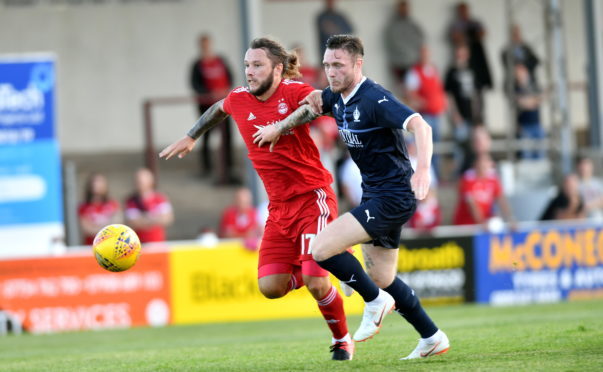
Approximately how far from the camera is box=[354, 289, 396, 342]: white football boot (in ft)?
24.8

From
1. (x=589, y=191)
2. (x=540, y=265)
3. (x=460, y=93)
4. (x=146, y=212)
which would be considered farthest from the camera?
(x=460, y=93)

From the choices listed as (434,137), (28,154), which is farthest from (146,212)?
(434,137)

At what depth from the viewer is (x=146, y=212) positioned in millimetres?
15156

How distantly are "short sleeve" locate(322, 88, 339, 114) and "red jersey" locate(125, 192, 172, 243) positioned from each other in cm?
778

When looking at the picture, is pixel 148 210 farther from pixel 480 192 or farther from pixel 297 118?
pixel 297 118

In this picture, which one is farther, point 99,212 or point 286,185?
point 99,212

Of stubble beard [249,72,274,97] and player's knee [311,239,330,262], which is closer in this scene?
player's knee [311,239,330,262]

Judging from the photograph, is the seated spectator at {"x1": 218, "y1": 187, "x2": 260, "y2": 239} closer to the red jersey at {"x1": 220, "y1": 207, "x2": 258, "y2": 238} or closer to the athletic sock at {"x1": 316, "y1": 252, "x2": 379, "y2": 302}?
the red jersey at {"x1": 220, "y1": 207, "x2": 258, "y2": 238}

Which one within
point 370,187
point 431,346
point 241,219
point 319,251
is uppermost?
point 370,187

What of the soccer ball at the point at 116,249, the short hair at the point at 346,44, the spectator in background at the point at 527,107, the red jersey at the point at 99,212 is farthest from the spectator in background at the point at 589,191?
the soccer ball at the point at 116,249

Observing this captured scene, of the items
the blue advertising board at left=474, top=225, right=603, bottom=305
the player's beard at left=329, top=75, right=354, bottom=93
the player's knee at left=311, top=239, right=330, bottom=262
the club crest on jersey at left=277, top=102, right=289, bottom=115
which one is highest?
the player's beard at left=329, top=75, right=354, bottom=93

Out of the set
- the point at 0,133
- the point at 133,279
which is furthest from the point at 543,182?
the point at 0,133

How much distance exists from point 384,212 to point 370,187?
0.88 ft

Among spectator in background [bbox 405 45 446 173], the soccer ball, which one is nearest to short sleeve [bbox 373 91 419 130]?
the soccer ball
